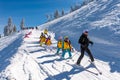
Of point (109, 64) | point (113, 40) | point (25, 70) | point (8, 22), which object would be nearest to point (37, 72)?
point (25, 70)

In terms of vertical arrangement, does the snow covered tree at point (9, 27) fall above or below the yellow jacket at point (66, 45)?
below

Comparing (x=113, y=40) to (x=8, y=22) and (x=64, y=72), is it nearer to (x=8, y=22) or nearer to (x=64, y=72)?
(x=64, y=72)

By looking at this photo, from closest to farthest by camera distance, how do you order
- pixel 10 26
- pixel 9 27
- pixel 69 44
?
1. pixel 69 44
2. pixel 9 27
3. pixel 10 26

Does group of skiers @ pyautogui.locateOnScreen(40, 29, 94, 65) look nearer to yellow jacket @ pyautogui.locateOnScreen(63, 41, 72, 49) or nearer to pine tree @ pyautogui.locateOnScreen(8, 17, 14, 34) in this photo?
yellow jacket @ pyautogui.locateOnScreen(63, 41, 72, 49)

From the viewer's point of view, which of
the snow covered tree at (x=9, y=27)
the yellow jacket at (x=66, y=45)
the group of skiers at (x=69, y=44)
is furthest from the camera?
the snow covered tree at (x=9, y=27)

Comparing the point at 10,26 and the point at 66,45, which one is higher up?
the point at 66,45

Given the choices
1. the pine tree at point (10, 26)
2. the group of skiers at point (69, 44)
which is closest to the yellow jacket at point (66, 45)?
the group of skiers at point (69, 44)

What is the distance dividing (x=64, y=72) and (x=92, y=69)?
66.5 inches

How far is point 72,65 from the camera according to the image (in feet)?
55.0

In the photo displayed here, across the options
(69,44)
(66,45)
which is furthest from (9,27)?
(69,44)

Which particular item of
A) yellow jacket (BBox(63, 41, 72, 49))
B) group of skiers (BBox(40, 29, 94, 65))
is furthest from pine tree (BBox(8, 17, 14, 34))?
yellow jacket (BBox(63, 41, 72, 49))

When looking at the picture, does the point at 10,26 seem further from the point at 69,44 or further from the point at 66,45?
the point at 69,44

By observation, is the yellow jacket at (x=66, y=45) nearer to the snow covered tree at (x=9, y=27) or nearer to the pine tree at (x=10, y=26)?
the snow covered tree at (x=9, y=27)

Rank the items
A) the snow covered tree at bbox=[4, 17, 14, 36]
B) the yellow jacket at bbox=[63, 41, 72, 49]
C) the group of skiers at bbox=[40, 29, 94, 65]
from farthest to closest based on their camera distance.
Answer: the snow covered tree at bbox=[4, 17, 14, 36]
the yellow jacket at bbox=[63, 41, 72, 49]
the group of skiers at bbox=[40, 29, 94, 65]
